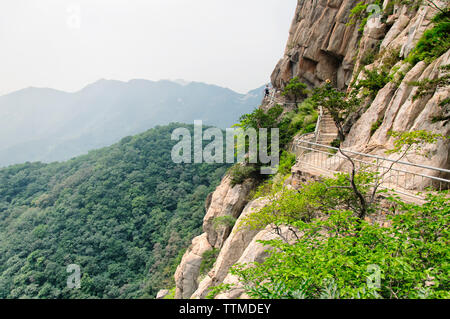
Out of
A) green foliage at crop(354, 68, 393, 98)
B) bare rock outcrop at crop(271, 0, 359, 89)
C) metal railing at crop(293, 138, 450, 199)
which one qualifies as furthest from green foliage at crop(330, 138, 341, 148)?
bare rock outcrop at crop(271, 0, 359, 89)

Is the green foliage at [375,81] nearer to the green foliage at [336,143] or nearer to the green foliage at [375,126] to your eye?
the green foliage at [375,126]

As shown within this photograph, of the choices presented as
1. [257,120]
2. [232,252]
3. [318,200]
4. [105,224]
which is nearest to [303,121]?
[257,120]

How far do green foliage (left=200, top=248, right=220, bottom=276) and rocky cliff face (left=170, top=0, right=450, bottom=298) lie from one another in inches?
21.4

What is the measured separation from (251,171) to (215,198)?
4.48m

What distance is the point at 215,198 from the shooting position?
58.9ft

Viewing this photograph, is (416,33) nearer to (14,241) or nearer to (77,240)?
(77,240)

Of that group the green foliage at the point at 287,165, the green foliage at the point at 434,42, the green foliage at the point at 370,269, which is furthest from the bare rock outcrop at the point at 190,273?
the green foliage at the point at 434,42

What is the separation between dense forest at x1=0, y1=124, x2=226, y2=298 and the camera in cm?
2973

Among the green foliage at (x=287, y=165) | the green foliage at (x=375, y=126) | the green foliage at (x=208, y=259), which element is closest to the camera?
the green foliage at (x=375, y=126)

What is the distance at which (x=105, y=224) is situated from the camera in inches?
1470

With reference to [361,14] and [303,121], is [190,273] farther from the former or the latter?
[361,14]

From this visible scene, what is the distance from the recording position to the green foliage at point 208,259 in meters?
14.3

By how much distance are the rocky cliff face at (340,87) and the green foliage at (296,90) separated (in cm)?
183
